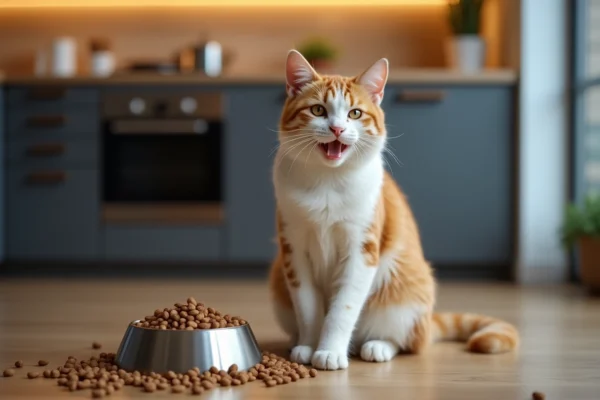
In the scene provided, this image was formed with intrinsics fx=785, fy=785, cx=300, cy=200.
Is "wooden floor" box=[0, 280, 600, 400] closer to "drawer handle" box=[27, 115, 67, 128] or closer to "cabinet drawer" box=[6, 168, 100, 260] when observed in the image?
"cabinet drawer" box=[6, 168, 100, 260]

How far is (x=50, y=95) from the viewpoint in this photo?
427cm

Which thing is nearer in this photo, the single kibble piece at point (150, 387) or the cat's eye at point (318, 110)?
the single kibble piece at point (150, 387)

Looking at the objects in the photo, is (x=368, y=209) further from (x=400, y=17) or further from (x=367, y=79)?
(x=400, y=17)

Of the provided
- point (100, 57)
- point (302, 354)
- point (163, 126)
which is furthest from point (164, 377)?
point (100, 57)

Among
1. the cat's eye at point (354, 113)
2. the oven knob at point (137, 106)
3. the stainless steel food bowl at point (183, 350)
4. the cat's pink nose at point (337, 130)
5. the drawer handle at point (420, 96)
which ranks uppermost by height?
the drawer handle at point (420, 96)

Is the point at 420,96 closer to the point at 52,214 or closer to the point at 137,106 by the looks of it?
the point at 137,106

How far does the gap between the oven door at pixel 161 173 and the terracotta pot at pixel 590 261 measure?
73.7 inches

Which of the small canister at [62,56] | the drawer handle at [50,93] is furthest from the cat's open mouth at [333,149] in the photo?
the small canister at [62,56]

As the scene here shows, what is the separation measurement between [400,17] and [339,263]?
3.17 metres

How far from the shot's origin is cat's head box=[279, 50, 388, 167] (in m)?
1.93

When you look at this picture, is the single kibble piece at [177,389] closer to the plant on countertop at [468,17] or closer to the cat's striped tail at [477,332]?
the cat's striped tail at [477,332]

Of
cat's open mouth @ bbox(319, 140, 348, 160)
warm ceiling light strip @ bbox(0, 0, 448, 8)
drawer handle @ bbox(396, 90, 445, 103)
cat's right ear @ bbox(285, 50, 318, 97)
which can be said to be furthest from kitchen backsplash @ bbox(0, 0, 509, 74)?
cat's open mouth @ bbox(319, 140, 348, 160)

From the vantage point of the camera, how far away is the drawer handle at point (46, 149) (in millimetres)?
4273

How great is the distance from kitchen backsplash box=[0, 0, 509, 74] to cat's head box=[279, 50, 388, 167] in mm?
2906
